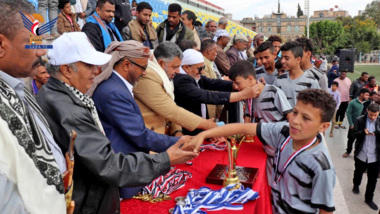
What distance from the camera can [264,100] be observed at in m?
3.49

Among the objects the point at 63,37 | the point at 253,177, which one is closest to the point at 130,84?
the point at 63,37

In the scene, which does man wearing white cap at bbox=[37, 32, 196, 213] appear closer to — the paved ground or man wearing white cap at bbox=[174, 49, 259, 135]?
man wearing white cap at bbox=[174, 49, 259, 135]

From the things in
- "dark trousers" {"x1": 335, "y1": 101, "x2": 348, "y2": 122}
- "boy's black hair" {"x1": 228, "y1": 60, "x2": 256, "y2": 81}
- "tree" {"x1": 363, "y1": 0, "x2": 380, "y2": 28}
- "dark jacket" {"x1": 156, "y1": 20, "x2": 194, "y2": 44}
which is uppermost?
"tree" {"x1": 363, "y1": 0, "x2": 380, "y2": 28}

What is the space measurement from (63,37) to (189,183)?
1.46m

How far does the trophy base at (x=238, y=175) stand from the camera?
2404mm

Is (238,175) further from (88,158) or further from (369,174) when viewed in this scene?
(369,174)

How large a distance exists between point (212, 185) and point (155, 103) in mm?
995

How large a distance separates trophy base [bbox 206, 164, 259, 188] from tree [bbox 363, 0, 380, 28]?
81813 mm

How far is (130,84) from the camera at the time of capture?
2457mm

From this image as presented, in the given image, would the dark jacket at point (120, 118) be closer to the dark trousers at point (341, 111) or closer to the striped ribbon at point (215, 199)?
the striped ribbon at point (215, 199)

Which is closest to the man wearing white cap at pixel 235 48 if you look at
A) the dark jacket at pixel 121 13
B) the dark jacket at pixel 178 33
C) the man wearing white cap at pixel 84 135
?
the dark jacket at pixel 178 33

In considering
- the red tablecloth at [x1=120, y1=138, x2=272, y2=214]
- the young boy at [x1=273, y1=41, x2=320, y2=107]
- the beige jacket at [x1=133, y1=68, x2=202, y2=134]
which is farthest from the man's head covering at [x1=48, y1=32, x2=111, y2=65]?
the young boy at [x1=273, y1=41, x2=320, y2=107]

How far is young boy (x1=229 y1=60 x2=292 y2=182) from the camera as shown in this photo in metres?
3.35

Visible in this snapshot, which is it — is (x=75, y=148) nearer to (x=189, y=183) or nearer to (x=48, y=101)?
(x=48, y=101)
